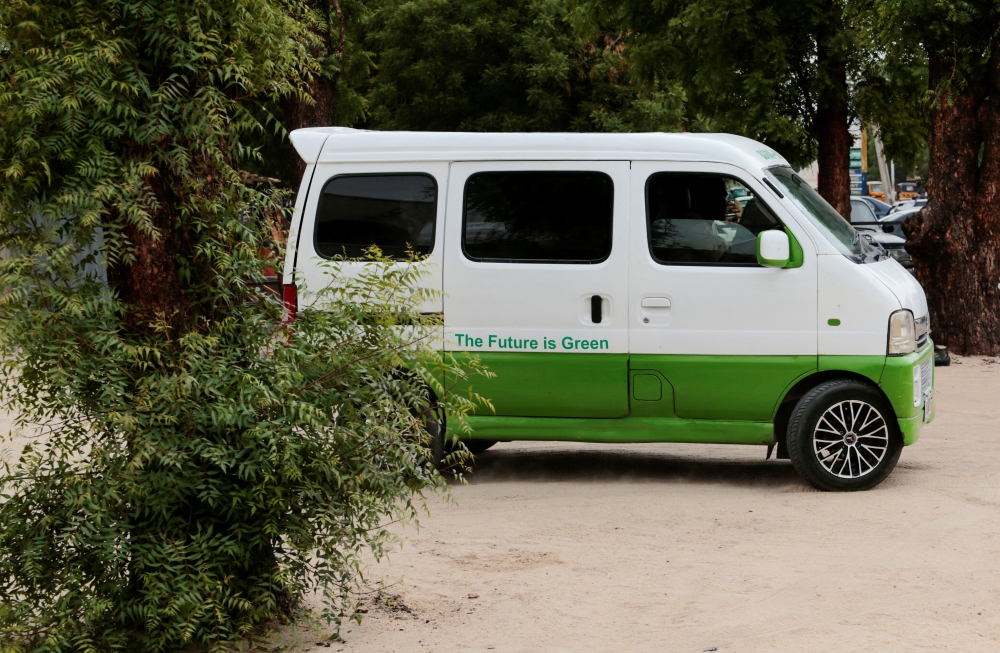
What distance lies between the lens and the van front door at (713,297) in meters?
7.71

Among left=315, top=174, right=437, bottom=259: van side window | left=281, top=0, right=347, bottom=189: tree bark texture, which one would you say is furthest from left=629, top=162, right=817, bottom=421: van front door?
left=281, top=0, right=347, bottom=189: tree bark texture

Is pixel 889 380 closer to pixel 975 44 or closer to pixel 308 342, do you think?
pixel 308 342

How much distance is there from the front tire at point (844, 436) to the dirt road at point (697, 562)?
0.15m

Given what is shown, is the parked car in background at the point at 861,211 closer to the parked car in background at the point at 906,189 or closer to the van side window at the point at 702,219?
the van side window at the point at 702,219

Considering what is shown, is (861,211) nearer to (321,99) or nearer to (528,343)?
(321,99)

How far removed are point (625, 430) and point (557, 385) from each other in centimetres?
51

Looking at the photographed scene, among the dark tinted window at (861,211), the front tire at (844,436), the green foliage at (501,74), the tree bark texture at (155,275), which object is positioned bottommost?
the front tire at (844,436)

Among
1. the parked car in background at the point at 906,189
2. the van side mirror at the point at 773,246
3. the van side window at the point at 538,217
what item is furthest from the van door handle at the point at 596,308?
the parked car in background at the point at 906,189

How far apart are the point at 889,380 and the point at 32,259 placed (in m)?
5.09

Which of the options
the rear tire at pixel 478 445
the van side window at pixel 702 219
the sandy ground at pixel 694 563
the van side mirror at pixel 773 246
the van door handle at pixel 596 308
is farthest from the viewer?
the rear tire at pixel 478 445

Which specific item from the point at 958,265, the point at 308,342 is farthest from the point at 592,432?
the point at 958,265

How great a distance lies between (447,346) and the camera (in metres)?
8.12

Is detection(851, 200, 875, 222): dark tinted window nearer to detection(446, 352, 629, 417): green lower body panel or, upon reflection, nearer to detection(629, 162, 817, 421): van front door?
detection(629, 162, 817, 421): van front door

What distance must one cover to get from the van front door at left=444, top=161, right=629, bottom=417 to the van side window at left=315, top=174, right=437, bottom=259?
0.58 feet
